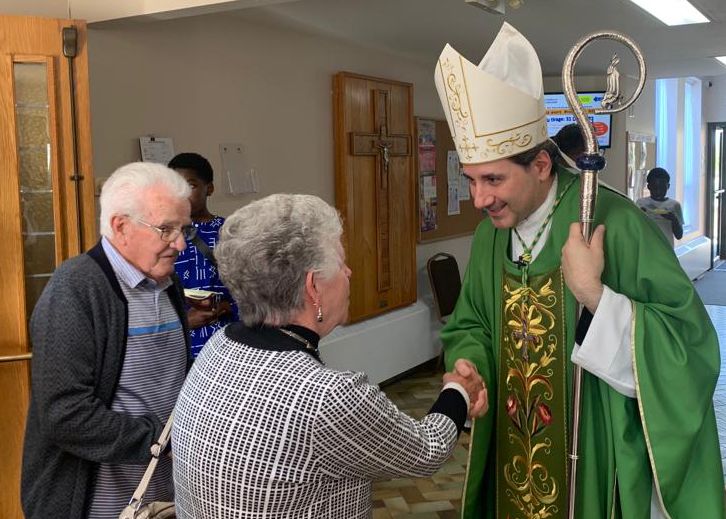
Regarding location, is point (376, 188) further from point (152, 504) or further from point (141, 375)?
point (152, 504)

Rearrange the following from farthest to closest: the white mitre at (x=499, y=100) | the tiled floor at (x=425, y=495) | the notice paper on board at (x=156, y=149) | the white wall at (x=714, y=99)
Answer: the white wall at (x=714, y=99)
the notice paper on board at (x=156, y=149)
the tiled floor at (x=425, y=495)
the white mitre at (x=499, y=100)

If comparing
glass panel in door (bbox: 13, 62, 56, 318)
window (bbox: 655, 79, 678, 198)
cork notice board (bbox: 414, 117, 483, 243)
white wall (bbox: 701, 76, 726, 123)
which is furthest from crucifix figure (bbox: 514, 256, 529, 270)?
white wall (bbox: 701, 76, 726, 123)

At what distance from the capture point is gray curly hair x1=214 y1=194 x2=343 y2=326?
1398mm

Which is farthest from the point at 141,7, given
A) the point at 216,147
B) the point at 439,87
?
the point at 439,87

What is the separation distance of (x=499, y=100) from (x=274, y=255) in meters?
0.88

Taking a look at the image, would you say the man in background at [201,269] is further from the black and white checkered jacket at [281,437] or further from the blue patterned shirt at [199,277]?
the black and white checkered jacket at [281,437]

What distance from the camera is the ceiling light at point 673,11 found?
15.1 feet

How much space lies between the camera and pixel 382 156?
5699 millimetres

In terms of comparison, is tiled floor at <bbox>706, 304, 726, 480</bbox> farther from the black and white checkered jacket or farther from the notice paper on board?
the notice paper on board

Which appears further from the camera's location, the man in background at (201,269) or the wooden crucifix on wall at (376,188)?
the wooden crucifix on wall at (376,188)

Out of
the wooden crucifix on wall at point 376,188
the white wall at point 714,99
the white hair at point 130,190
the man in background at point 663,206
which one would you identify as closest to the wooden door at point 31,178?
the white hair at point 130,190

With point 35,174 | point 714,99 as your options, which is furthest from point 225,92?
point 714,99

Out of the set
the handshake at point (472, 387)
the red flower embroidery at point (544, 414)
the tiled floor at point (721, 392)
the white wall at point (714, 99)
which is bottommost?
the tiled floor at point (721, 392)

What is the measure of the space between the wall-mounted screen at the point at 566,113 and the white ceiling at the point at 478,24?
826 mm
